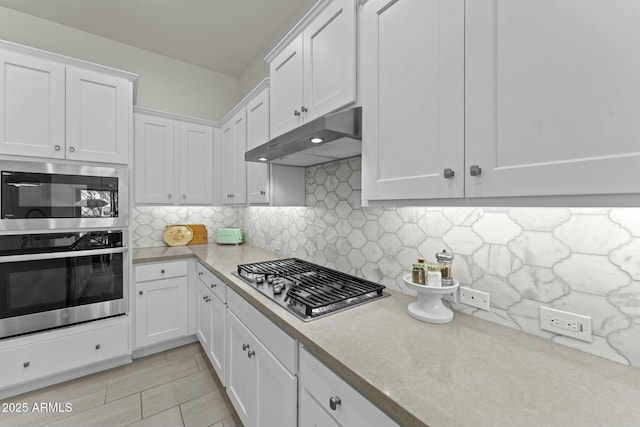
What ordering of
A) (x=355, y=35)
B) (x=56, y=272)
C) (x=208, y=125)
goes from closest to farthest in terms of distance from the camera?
(x=355, y=35)
(x=56, y=272)
(x=208, y=125)

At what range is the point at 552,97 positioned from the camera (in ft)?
2.17

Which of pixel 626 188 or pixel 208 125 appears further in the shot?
pixel 208 125

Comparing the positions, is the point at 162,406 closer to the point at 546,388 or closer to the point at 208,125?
the point at 546,388

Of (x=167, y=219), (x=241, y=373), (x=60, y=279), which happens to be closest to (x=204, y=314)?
(x=241, y=373)

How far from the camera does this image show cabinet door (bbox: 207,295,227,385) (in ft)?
6.08

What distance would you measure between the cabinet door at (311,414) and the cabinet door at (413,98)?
793 millimetres

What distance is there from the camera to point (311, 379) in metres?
0.95

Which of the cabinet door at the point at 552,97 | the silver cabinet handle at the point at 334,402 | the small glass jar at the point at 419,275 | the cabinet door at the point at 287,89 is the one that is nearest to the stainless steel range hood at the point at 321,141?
the cabinet door at the point at 287,89

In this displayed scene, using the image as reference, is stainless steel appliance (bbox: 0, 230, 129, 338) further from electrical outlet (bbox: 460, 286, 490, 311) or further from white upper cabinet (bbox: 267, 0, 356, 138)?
electrical outlet (bbox: 460, 286, 490, 311)

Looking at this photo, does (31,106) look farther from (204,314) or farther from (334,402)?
(334,402)

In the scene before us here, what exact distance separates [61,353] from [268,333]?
194cm

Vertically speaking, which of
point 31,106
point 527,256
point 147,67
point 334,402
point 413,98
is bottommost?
point 334,402

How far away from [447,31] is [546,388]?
1.06 metres

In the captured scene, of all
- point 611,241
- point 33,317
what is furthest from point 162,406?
point 611,241
